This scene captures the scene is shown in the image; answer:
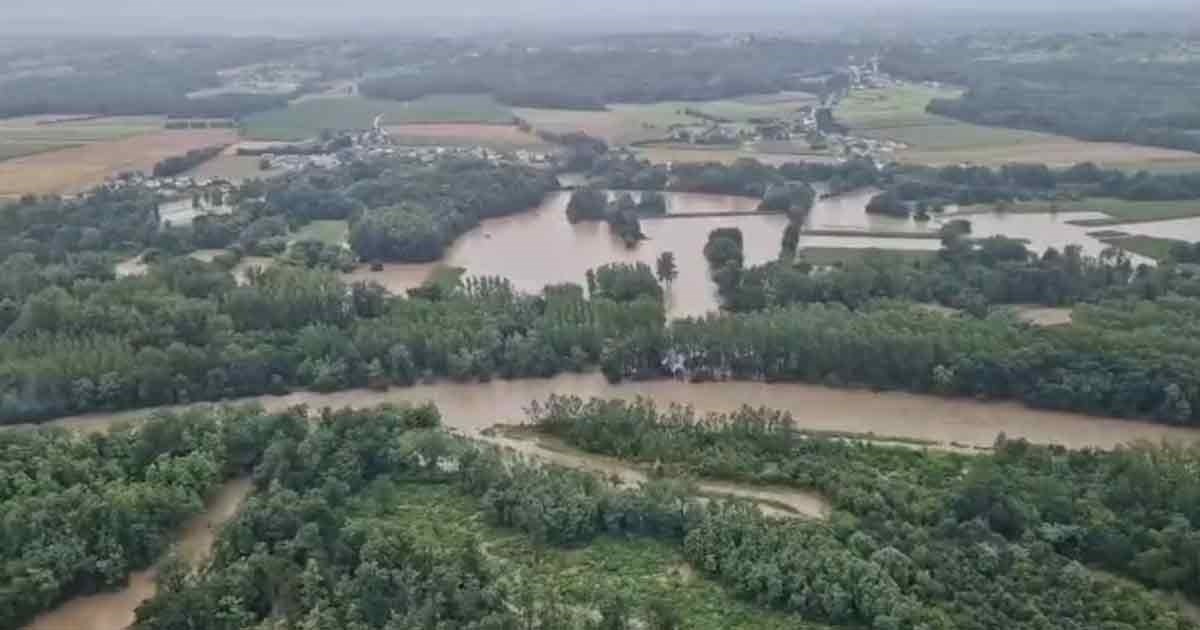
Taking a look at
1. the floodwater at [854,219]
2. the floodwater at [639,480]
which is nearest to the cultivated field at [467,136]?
the floodwater at [854,219]

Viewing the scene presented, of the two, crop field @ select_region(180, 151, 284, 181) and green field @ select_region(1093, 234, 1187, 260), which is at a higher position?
crop field @ select_region(180, 151, 284, 181)

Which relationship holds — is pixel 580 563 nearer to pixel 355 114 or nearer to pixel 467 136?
pixel 467 136

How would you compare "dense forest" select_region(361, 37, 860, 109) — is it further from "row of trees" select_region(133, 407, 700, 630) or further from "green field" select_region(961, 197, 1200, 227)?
"row of trees" select_region(133, 407, 700, 630)

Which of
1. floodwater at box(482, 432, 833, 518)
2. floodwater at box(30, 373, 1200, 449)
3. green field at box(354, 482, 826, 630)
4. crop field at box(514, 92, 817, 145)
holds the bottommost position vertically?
green field at box(354, 482, 826, 630)

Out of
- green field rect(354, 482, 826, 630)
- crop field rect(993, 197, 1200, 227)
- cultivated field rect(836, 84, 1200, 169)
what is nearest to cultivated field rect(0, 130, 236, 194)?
green field rect(354, 482, 826, 630)

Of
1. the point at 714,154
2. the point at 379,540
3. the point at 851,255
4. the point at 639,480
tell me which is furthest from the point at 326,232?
the point at 379,540

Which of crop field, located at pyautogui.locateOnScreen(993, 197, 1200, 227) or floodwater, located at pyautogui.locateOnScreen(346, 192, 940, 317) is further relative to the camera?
crop field, located at pyautogui.locateOnScreen(993, 197, 1200, 227)

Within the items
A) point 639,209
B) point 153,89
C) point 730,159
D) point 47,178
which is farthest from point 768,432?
point 153,89
